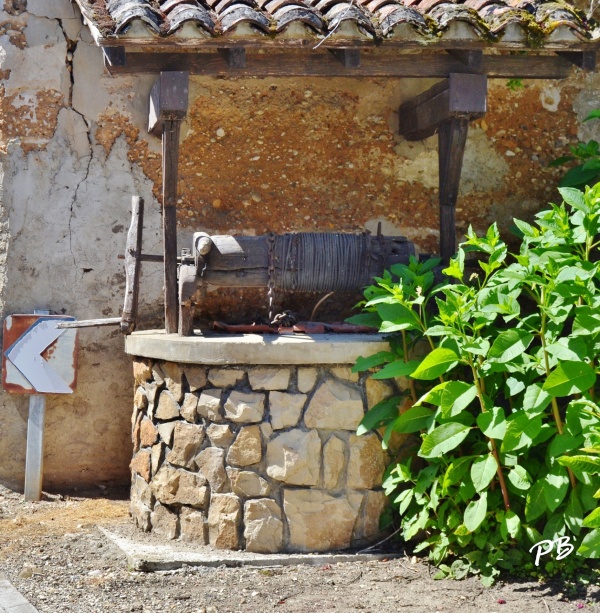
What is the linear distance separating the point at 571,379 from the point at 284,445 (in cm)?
148

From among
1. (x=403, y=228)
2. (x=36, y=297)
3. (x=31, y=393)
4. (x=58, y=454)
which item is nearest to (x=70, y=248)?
(x=36, y=297)

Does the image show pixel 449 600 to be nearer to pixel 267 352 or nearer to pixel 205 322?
pixel 267 352

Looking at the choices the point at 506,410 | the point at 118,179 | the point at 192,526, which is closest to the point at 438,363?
the point at 506,410

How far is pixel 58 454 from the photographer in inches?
217

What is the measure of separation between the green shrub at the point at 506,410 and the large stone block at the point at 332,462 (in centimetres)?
18

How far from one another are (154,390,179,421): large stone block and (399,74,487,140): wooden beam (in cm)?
221

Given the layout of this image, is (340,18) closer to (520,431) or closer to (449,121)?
(449,121)

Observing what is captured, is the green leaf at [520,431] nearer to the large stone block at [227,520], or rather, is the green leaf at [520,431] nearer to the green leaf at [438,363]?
the green leaf at [438,363]

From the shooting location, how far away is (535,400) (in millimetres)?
3797

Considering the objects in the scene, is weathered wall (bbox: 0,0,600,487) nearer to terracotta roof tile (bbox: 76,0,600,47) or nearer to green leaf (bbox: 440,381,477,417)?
terracotta roof tile (bbox: 76,0,600,47)

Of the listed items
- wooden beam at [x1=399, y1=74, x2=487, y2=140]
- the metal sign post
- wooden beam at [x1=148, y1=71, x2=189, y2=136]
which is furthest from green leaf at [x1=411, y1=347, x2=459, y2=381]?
the metal sign post

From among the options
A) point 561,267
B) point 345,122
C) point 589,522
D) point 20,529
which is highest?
point 345,122

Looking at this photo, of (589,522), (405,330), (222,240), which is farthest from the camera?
(222,240)

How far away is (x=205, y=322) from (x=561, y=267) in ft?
8.13
